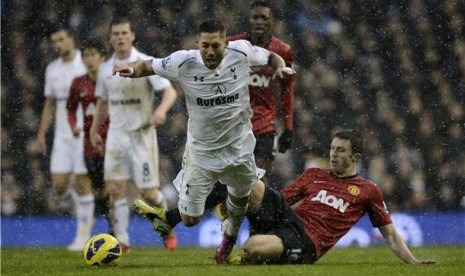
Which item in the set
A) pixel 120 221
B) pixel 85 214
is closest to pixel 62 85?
pixel 85 214

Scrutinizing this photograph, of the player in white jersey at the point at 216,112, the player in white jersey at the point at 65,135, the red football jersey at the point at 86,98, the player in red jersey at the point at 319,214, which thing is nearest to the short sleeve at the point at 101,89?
the red football jersey at the point at 86,98

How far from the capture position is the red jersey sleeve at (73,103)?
40.4 feet

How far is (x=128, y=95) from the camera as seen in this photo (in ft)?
36.3

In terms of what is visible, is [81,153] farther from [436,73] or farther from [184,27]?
[436,73]

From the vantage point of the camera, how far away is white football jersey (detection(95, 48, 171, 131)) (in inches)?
435

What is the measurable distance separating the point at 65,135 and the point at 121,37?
235 cm

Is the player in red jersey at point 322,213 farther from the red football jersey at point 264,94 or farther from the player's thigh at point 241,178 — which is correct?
the red football jersey at point 264,94

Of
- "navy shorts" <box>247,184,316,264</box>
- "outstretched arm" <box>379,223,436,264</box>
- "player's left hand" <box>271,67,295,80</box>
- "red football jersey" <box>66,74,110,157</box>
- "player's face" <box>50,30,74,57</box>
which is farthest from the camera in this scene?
"player's face" <box>50,30,74,57</box>

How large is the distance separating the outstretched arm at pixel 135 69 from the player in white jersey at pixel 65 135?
15.5ft

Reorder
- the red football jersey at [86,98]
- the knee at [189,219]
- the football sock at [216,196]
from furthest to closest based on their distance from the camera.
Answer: the red football jersey at [86,98]
the football sock at [216,196]
the knee at [189,219]

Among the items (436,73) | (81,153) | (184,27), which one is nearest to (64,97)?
(81,153)

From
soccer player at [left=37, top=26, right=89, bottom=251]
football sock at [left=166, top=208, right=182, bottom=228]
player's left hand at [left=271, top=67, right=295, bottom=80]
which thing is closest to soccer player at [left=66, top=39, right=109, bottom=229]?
soccer player at [left=37, top=26, right=89, bottom=251]

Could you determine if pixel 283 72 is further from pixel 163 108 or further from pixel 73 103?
pixel 73 103

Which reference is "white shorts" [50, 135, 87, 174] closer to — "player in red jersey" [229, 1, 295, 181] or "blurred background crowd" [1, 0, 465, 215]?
"blurred background crowd" [1, 0, 465, 215]
